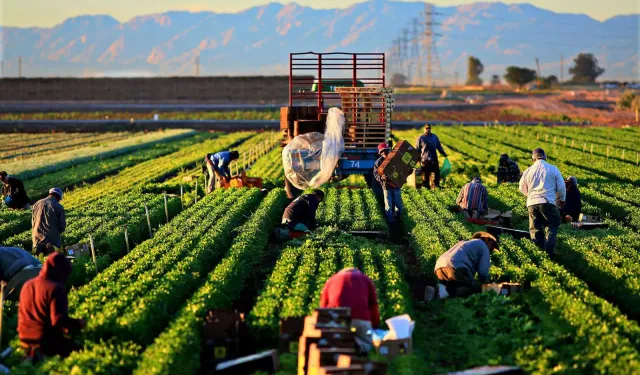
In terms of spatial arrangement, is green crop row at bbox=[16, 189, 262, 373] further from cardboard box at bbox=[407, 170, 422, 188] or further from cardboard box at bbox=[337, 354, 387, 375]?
cardboard box at bbox=[407, 170, 422, 188]

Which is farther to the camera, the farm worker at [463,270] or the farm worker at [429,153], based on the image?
the farm worker at [429,153]

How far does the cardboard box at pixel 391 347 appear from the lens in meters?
11.9

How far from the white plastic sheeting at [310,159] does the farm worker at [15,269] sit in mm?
10084

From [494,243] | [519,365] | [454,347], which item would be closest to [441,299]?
[494,243]

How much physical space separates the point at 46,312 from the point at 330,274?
5035 mm

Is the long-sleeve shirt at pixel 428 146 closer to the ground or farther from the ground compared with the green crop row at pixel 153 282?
farther from the ground

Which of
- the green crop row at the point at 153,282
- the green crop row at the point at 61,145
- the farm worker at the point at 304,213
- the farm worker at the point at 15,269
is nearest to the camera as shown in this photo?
the green crop row at the point at 153,282

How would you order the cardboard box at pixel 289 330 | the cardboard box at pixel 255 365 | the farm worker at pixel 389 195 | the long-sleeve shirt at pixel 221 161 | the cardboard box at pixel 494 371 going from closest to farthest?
1. the cardboard box at pixel 494 371
2. the cardboard box at pixel 255 365
3. the cardboard box at pixel 289 330
4. the farm worker at pixel 389 195
5. the long-sleeve shirt at pixel 221 161

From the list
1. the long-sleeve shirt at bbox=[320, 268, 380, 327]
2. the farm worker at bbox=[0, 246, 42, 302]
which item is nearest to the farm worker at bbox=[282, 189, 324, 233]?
the farm worker at bbox=[0, 246, 42, 302]

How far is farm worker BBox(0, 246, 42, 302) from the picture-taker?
14586 millimetres

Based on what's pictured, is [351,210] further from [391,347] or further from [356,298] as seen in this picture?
[391,347]

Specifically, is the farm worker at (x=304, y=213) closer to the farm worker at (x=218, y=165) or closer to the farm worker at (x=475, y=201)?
the farm worker at (x=475, y=201)

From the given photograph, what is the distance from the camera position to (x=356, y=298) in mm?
12211

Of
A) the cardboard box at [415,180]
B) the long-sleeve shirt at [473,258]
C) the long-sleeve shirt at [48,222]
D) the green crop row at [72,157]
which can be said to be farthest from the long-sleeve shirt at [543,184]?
the green crop row at [72,157]
